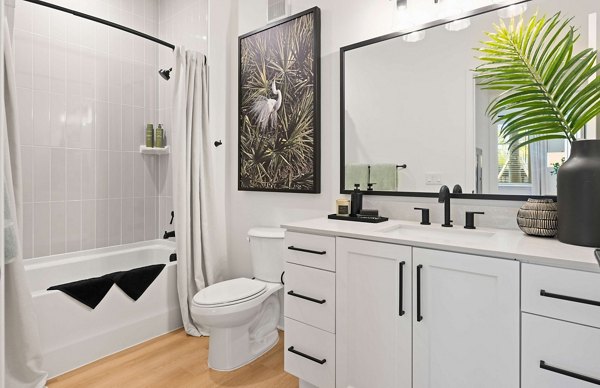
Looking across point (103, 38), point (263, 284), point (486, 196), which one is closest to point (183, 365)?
point (263, 284)

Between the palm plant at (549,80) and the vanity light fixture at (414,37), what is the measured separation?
0.41m

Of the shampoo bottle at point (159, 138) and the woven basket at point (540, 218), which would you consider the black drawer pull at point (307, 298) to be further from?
the shampoo bottle at point (159, 138)

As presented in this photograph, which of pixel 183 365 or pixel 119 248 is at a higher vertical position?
pixel 119 248

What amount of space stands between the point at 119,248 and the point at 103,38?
1914 millimetres

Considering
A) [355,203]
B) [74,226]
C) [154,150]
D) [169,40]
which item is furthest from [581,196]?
[169,40]

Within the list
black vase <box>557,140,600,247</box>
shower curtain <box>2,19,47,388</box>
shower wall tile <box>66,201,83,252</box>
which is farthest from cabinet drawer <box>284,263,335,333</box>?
shower wall tile <box>66,201,83,252</box>

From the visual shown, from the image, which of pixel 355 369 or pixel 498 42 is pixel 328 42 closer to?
pixel 498 42

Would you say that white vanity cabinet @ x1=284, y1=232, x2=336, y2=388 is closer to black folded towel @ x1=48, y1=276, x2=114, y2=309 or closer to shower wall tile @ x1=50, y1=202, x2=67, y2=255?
black folded towel @ x1=48, y1=276, x2=114, y2=309

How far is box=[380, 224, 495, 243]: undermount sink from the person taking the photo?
1490mm

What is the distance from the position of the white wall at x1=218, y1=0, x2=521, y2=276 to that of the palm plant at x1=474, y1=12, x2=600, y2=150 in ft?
1.25

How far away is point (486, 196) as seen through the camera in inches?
64.5

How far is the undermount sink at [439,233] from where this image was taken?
149cm

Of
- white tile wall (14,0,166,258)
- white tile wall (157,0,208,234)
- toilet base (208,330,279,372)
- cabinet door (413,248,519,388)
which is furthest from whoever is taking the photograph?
white tile wall (157,0,208,234)

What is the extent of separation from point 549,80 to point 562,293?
33.1 inches
